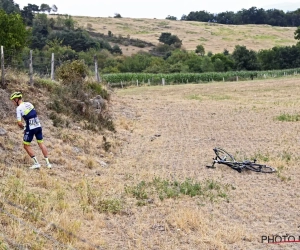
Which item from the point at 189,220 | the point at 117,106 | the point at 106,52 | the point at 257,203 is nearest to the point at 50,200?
the point at 189,220

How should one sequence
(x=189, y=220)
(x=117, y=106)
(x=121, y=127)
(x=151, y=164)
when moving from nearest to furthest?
(x=189, y=220)
(x=151, y=164)
(x=121, y=127)
(x=117, y=106)

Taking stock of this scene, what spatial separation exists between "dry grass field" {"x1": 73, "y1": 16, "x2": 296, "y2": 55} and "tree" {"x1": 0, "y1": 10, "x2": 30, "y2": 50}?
6834cm

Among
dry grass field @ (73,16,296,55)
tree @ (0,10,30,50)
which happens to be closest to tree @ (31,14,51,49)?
dry grass field @ (73,16,296,55)

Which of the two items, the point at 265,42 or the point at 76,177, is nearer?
the point at 76,177

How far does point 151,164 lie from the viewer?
11.4 m

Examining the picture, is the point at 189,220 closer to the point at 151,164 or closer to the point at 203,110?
the point at 151,164

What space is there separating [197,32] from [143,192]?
119m

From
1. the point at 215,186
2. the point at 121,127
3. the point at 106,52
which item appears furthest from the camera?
the point at 106,52

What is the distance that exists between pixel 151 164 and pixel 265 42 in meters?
106

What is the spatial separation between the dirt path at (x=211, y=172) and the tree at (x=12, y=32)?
23.4 ft

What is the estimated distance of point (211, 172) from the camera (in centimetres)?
1063

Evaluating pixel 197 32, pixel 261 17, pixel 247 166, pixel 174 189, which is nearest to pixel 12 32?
pixel 247 166

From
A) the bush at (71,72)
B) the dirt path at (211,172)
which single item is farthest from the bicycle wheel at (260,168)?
the bush at (71,72)

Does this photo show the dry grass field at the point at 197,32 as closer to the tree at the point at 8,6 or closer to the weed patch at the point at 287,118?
the tree at the point at 8,6
